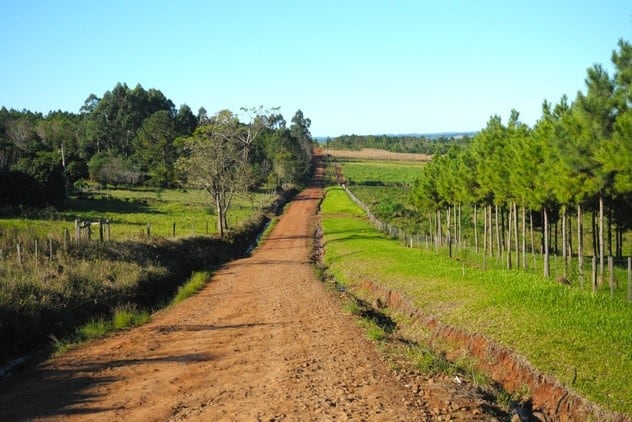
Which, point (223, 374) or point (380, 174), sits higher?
point (380, 174)

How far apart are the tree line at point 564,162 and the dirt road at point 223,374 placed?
925 cm

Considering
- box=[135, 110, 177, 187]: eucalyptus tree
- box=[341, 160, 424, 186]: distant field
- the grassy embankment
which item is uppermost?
box=[135, 110, 177, 187]: eucalyptus tree

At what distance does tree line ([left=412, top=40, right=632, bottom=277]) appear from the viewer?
56.2ft

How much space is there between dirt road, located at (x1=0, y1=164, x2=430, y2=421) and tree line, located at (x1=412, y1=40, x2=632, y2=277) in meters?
9.25

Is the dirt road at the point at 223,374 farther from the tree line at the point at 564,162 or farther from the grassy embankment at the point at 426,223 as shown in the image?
the grassy embankment at the point at 426,223

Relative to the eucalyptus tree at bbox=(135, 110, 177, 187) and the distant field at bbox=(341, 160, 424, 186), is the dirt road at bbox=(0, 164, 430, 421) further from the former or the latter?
the distant field at bbox=(341, 160, 424, 186)

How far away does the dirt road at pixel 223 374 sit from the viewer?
8.70 m

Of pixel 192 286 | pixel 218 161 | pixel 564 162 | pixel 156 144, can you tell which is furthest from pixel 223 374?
Result: pixel 156 144

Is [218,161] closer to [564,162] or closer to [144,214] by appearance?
[144,214]

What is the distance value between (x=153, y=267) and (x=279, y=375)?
521 inches

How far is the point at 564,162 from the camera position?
19.4 meters

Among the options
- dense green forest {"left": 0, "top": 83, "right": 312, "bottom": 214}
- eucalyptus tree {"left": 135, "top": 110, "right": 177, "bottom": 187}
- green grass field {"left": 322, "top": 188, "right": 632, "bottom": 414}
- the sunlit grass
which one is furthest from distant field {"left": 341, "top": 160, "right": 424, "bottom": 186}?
green grass field {"left": 322, "top": 188, "right": 632, "bottom": 414}

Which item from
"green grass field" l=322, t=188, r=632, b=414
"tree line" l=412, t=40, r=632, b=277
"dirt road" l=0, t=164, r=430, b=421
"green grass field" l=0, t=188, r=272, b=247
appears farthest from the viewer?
"green grass field" l=0, t=188, r=272, b=247

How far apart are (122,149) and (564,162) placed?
96.8 m
